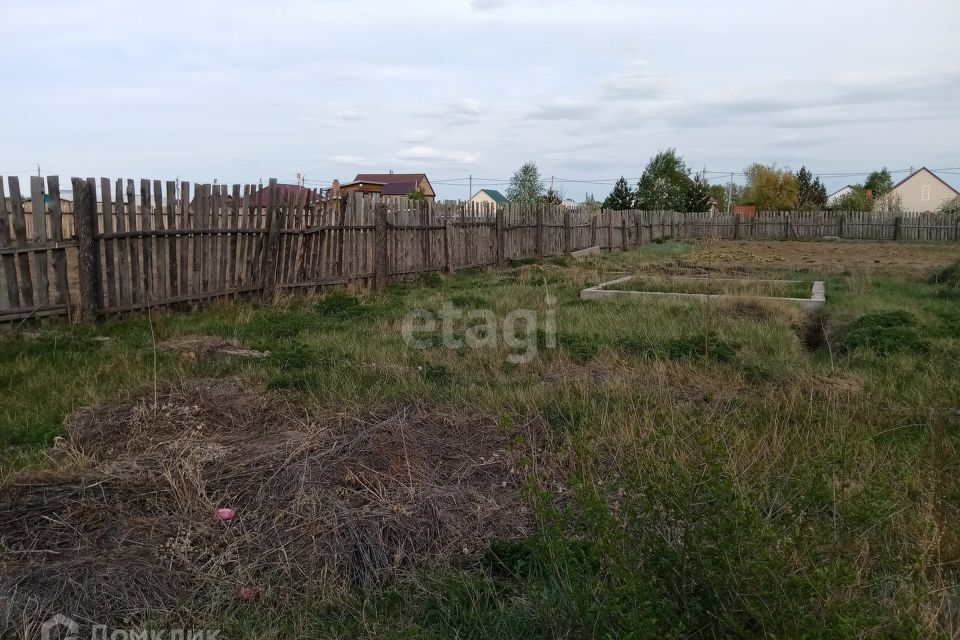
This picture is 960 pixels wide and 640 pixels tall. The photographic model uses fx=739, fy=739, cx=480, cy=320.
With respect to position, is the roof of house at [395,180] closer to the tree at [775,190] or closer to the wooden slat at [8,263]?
the tree at [775,190]

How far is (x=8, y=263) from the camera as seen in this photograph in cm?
762

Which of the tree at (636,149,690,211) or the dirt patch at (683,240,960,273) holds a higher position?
the tree at (636,149,690,211)

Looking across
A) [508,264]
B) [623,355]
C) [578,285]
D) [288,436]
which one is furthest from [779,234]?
[288,436]

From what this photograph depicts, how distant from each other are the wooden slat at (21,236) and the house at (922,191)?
267 ft

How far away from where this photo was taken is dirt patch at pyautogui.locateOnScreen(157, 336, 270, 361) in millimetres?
6777

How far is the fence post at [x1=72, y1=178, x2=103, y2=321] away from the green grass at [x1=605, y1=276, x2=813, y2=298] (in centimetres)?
744

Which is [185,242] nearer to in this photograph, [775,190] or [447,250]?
[447,250]

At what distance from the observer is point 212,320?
877cm

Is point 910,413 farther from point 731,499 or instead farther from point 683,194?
point 683,194

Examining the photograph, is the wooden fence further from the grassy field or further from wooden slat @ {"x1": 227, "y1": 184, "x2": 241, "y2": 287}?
the grassy field

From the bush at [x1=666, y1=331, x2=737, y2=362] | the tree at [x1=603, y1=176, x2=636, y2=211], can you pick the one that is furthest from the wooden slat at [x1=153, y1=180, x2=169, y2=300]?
the tree at [x1=603, y1=176, x2=636, y2=211]

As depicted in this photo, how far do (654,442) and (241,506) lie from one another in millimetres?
2085

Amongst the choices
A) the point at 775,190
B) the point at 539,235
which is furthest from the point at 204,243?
the point at 775,190

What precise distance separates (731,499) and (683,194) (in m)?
46.7
